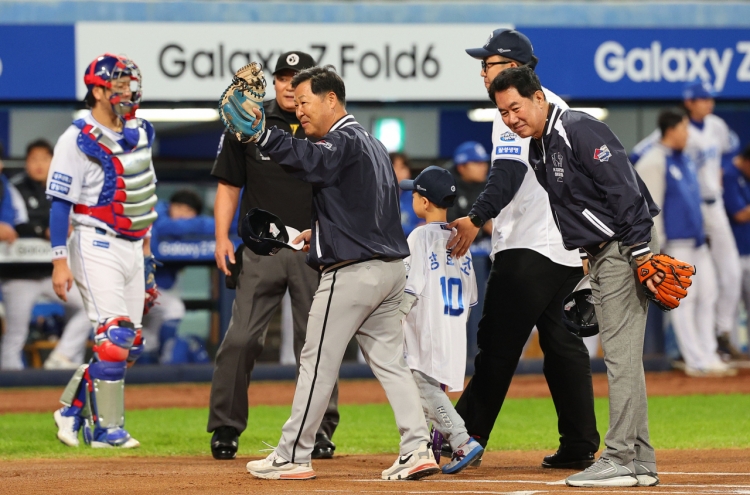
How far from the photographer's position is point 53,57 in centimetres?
1151

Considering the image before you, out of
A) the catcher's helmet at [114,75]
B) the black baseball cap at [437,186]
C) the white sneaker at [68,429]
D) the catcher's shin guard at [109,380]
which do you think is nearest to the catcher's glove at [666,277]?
the black baseball cap at [437,186]

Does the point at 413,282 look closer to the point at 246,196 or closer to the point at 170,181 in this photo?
the point at 246,196

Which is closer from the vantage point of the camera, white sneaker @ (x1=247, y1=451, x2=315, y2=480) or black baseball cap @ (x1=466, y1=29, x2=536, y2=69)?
white sneaker @ (x1=247, y1=451, x2=315, y2=480)

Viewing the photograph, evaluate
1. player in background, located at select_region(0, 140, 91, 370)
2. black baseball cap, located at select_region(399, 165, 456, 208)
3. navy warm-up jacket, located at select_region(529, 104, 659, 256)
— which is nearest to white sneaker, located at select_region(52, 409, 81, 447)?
black baseball cap, located at select_region(399, 165, 456, 208)

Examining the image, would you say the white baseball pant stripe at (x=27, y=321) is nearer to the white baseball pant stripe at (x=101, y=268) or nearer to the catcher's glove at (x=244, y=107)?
the white baseball pant stripe at (x=101, y=268)

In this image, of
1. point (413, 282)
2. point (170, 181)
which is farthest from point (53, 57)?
point (413, 282)

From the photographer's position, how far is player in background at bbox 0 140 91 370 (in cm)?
1095

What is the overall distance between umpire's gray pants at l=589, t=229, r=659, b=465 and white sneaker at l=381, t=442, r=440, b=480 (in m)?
0.79

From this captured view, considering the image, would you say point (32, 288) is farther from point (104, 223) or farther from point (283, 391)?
point (104, 223)

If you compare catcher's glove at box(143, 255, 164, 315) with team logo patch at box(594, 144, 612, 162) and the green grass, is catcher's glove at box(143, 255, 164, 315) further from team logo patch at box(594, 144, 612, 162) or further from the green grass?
team logo patch at box(594, 144, 612, 162)

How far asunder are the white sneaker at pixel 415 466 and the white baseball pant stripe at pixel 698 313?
20.1 feet

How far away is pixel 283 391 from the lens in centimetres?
1073

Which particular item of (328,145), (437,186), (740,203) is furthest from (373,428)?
(740,203)

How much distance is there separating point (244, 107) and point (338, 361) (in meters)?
1.27
